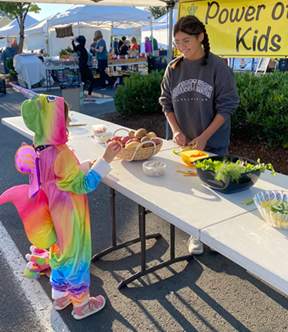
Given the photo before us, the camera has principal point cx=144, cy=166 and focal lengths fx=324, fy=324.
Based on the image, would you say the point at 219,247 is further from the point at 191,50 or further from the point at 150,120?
the point at 150,120

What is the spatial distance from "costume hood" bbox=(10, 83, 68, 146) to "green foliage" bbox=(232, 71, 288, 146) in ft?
10.7

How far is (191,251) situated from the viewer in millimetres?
2910

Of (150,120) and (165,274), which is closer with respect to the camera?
(165,274)

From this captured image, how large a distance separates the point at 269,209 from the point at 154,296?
1297 millimetres

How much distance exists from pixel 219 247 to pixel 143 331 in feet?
3.54

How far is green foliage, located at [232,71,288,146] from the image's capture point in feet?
14.1

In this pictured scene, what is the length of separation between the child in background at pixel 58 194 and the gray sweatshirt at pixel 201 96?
0.91m

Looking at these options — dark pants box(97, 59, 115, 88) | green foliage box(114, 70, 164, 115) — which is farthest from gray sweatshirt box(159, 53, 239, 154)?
dark pants box(97, 59, 115, 88)

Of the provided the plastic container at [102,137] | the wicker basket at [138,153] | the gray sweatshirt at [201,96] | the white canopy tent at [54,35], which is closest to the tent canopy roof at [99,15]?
the white canopy tent at [54,35]

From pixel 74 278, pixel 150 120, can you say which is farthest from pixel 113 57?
pixel 74 278

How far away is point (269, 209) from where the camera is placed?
4.98 feet

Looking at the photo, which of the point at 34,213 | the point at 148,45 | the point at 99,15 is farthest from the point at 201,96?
the point at 148,45

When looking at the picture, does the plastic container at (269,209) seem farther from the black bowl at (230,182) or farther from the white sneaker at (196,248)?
the white sneaker at (196,248)

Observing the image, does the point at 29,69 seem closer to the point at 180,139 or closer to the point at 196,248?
the point at 180,139
